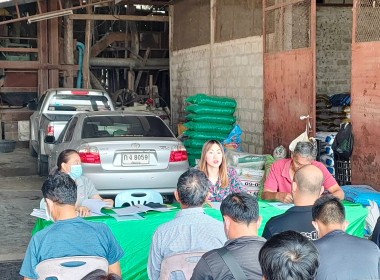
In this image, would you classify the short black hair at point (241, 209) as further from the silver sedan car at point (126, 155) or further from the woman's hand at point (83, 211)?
the silver sedan car at point (126, 155)

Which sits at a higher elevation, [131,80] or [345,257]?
[131,80]

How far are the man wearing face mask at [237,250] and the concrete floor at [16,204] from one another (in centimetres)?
368

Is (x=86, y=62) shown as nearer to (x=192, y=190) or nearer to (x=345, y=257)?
(x=192, y=190)

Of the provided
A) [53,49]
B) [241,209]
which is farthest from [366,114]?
[53,49]

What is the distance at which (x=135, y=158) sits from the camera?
9492 mm

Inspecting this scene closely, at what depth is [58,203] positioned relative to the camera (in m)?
4.53

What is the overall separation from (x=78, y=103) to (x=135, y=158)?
5.16m

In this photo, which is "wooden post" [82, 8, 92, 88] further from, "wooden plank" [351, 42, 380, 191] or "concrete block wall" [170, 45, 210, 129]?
"wooden plank" [351, 42, 380, 191]

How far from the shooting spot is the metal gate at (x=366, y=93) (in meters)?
8.71

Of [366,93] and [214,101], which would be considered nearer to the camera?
[366,93]

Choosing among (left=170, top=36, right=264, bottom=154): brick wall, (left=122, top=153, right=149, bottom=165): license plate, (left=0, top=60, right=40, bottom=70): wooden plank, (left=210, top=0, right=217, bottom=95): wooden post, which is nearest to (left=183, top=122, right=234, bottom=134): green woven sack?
(left=170, top=36, right=264, bottom=154): brick wall

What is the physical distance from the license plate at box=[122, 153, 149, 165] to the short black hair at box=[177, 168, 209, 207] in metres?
4.59

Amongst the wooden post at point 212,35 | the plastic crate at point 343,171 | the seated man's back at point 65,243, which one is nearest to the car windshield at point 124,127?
the plastic crate at point 343,171

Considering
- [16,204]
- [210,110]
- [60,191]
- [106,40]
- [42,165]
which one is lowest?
[16,204]
